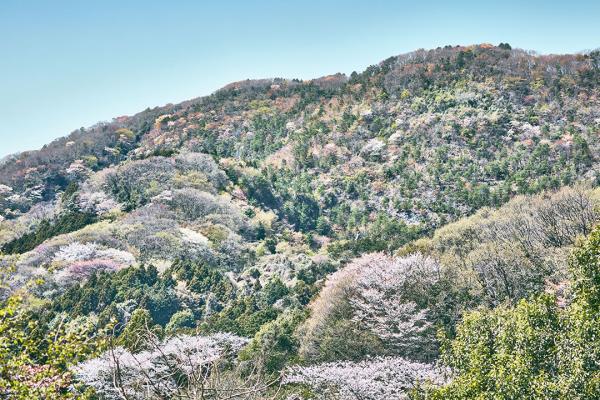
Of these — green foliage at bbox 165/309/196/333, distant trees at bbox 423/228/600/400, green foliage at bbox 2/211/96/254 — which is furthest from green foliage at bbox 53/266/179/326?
distant trees at bbox 423/228/600/400

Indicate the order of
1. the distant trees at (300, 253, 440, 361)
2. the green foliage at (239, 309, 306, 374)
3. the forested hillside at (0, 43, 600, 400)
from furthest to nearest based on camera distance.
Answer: the green foliage at (239, 309, 306, 374)
the distant trees at (300, 253, 440, 361)
the forested hillside at (0, 43, 600, 400)

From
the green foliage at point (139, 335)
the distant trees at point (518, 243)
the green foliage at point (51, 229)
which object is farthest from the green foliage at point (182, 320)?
the green foliage at point (51, 229)

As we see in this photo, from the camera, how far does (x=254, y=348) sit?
31.0m

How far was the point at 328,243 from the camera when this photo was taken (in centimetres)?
6228

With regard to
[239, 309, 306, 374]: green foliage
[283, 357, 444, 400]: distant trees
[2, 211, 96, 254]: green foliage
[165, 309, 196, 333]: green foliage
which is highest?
[2, 211, 96, 254]: green foliage

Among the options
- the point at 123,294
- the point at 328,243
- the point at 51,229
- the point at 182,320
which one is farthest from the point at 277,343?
the point at 51,229

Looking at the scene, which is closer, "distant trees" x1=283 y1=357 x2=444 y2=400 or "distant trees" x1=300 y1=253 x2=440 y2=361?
"distant trees" x1=283 y1=357 x2=444 y2=400

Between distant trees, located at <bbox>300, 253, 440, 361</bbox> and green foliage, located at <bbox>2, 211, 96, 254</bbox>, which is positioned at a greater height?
green foliage, located at <bbox>2, 211, 96, 254</bbox>

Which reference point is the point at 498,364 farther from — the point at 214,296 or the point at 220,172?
the point at 220,172

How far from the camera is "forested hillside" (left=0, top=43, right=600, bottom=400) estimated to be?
559 inches

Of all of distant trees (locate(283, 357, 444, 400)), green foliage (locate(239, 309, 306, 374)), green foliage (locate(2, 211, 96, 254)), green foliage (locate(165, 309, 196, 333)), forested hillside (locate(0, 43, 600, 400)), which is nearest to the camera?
forested hillside (locate(0, 43, 600, 400))

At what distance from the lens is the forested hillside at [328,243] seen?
14188 mm

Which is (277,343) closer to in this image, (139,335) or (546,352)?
(546,352)

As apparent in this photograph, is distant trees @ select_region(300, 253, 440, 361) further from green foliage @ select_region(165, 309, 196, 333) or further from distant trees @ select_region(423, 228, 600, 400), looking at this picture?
green foliage @ select_region(165, 309, 196, 333)
